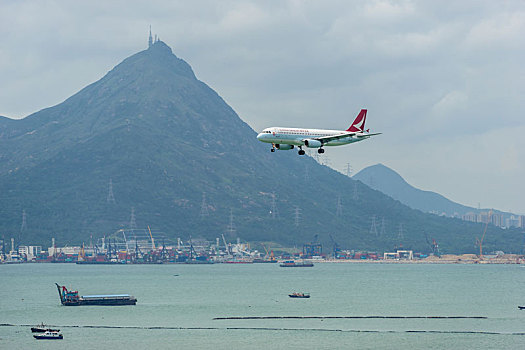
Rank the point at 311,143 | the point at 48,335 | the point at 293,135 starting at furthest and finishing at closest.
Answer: the point at 48,335 → the point at 293,135 → the point at 311,143

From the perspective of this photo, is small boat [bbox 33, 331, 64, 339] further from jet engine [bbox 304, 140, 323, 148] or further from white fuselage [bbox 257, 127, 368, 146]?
jet engine [bbox 304, 140, 323, 148]

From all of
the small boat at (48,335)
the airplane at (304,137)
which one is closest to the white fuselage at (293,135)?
the airplane at (304,137)

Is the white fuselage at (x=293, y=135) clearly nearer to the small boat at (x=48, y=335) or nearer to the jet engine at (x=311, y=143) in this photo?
the jet engine at (x=311, y=143)

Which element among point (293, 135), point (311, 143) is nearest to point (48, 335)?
point (293, 135)

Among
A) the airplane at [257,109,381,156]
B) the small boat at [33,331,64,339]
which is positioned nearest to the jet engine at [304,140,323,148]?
the airplane at [257,109,381,156]

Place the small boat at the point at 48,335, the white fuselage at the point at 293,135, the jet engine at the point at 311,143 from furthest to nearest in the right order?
1. the small boat at the point at 48,335
2. the jet engine at the point at 311,143
3. the white fuselage at the point at 293,135

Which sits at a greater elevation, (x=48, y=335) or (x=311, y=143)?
(x=311, y=143)

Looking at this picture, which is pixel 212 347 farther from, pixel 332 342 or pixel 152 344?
pixel 332 342

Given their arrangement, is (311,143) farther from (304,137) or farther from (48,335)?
(48,335)
